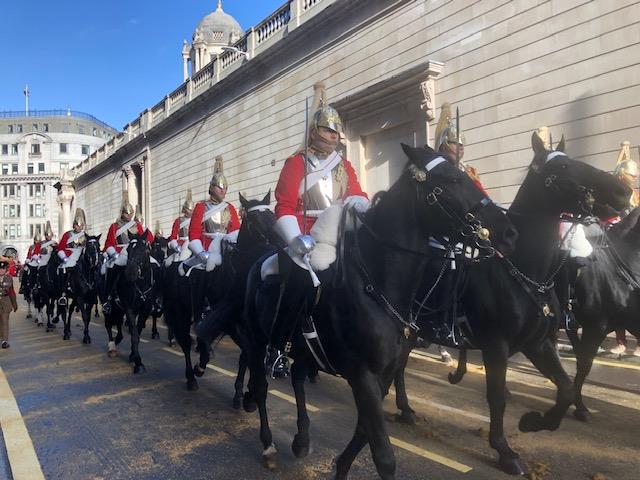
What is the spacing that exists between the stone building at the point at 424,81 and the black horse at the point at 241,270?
8.19 meters

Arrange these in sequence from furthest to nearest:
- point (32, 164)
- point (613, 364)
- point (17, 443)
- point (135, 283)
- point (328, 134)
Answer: point (32, 164), point (135, 283), point (613, 364), point (17, 443), point (328, 134)

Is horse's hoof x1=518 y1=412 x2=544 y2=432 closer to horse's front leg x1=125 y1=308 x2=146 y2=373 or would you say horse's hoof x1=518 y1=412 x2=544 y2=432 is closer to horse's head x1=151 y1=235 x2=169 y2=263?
horse's front leg x1=125 y1=308 x2=146 y2=373

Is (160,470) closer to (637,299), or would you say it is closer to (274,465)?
(274,465)

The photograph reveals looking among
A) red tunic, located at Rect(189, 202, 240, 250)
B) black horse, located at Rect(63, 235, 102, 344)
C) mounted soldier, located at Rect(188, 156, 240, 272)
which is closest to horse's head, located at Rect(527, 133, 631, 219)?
mounted soldier, located at Rect(188, 156, 240, 272)

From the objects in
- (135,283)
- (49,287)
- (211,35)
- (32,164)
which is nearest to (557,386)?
(135,283)

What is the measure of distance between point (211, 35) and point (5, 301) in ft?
135

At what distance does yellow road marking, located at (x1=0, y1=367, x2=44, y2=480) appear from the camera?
174 inches

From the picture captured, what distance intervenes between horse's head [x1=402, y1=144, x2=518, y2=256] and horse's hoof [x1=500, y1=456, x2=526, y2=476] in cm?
186

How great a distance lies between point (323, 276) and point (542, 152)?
2.41 meters

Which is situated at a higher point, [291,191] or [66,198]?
[66,198]

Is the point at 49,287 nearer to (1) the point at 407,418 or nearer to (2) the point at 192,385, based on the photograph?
(2) the point at 192,385

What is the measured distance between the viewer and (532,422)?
4.67m

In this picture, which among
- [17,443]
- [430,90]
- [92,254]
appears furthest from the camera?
[430,90]

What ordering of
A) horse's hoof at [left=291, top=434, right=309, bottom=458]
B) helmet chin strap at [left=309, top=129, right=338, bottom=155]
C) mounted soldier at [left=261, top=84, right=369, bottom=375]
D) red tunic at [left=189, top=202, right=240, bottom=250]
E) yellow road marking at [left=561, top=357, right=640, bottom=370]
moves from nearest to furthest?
mounted soldier at [left=261, top=84, right=369, bottom=375]
helmet chin strap at [left=309, top=129, right=338, bottom=155]
horse's hoof at [left=291, top=434, right=309, bottom=458]
red tunic at [left=189, top=202, right=240, bottom=250]
yellow road marking at [left=561, top=357, right=640, bottom=370]
